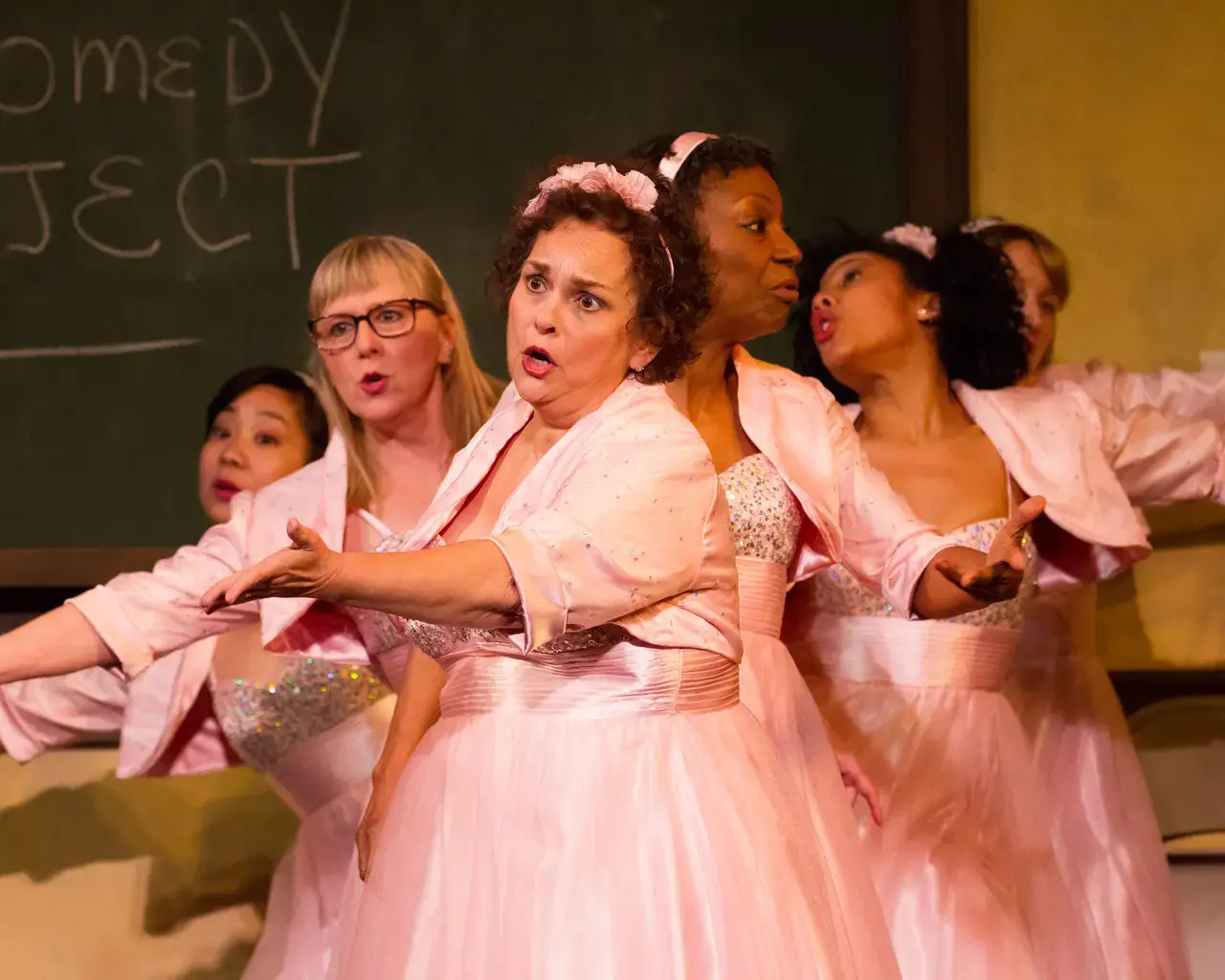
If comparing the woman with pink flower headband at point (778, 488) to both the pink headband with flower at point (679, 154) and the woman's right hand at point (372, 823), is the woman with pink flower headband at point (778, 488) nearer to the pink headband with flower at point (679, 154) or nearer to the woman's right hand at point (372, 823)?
the pink headband with flower at point (679, 154)

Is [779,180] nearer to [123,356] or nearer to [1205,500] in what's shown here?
[1205,500]

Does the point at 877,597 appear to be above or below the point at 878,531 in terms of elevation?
below

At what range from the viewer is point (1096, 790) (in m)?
2.41

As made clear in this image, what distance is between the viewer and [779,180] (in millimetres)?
2684

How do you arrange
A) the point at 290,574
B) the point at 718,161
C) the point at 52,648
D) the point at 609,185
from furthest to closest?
the point at 718,161 < the point at 52,648 < the point at 609,185 < the point at 290,574

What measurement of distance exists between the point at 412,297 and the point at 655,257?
0.70m

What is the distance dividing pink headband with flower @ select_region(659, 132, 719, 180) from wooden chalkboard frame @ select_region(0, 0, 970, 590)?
0.68m

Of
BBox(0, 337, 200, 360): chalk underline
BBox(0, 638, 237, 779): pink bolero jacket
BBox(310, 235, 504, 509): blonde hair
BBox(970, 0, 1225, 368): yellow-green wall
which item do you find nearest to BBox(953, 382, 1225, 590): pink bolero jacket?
BBox(970, 0, 1225, 368): yellow-green wall

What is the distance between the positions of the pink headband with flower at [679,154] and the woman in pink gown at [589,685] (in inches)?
19.1

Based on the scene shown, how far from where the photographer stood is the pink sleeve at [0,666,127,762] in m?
2.33

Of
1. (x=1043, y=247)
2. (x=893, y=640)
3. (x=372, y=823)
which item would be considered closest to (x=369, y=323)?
(x=372, y=823)

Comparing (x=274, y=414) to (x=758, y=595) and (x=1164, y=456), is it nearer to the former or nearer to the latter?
(x=758, y=595)

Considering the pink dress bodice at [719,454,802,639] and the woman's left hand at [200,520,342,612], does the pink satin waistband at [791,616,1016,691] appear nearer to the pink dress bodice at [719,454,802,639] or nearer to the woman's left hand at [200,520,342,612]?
the pink dress bodice at [719,454,802,639]

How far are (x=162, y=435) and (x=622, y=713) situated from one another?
154 centimetres
